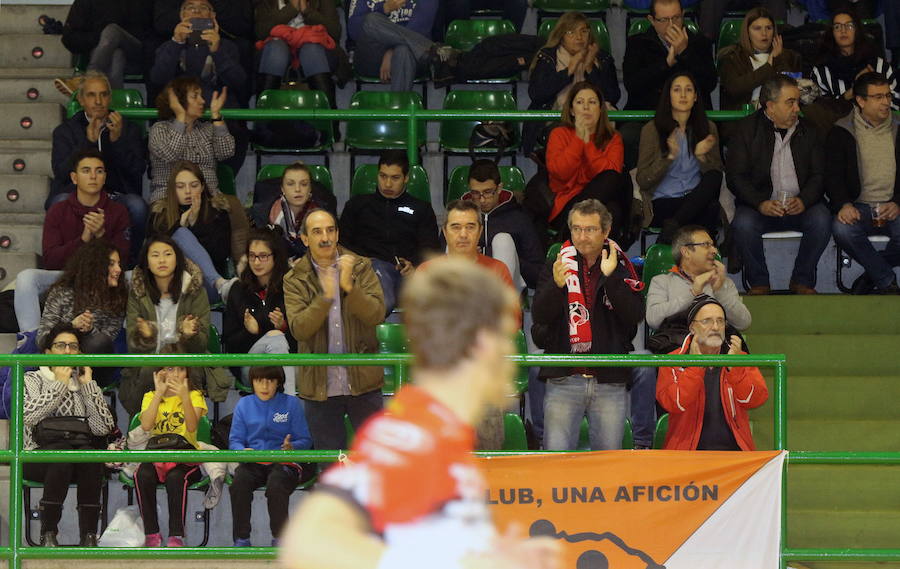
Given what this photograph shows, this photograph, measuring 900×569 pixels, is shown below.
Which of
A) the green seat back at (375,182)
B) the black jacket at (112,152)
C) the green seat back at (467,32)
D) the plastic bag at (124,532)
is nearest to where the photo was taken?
the plastic bag at (124,532)

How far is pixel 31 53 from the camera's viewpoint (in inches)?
455

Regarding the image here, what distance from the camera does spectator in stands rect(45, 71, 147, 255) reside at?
31.1 ft

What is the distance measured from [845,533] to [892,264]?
2376mm

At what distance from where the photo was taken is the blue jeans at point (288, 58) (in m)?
10.5

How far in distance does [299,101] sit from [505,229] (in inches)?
99.9

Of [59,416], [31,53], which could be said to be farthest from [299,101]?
[59,416]

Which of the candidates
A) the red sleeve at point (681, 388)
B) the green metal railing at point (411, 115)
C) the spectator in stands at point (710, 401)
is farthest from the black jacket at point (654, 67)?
the red sleeve at point (681, 388)

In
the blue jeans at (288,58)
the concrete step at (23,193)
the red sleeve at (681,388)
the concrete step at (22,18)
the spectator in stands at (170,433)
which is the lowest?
the spectator in stands at (170,433)

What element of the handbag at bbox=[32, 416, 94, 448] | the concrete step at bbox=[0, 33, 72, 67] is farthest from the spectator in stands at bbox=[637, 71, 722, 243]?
the concrete step at bbox=[0, 33, 72, 67]

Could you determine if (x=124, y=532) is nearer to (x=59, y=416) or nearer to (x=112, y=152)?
(x=59, y=416)

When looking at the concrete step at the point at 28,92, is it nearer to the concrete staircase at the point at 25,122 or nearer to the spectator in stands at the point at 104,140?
the concrete staircase at the point at 25,122

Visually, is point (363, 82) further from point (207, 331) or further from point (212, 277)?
point (207, 331)

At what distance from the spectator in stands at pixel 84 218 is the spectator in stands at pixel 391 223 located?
1.46 meters

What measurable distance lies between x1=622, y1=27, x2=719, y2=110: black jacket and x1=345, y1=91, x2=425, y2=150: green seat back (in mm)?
1584
